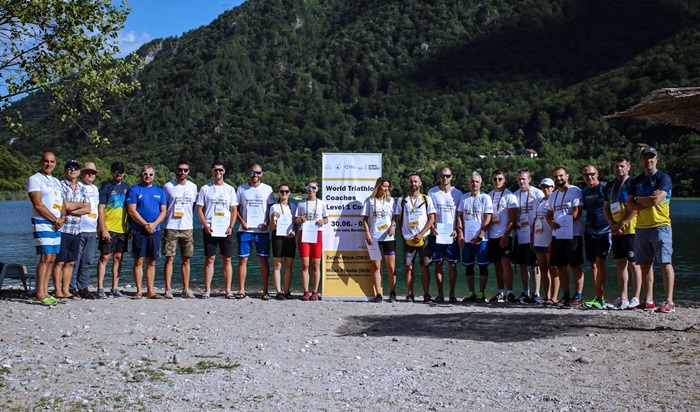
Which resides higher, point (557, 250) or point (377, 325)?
point (557, 250)

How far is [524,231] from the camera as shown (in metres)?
10.2

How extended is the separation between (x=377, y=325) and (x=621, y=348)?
2.95m

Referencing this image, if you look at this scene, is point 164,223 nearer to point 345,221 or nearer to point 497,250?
point 345,221

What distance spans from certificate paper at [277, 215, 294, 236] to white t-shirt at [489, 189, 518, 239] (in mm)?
3210

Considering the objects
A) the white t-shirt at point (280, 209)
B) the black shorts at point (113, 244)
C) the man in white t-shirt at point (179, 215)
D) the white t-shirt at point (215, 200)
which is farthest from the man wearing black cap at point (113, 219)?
the white t-shirt at point (280, 209)

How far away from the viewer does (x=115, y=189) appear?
10.2 meters

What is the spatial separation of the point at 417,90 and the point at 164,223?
13493cm

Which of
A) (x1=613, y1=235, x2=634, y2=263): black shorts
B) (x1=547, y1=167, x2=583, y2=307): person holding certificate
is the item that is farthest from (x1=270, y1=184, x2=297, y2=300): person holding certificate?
(x1=613, y1=235, x2=634, y2=263): black shorts

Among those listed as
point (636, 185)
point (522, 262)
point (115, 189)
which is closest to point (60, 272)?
point (115, 189)

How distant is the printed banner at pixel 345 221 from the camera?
1076 cm

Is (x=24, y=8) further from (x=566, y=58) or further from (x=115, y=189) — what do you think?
(x=566, y=58)

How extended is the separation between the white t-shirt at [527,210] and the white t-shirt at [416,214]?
1368 millimetres

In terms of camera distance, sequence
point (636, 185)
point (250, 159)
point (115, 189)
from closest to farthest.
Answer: point (636, 185) → point (115, 189) → point (250, 159)

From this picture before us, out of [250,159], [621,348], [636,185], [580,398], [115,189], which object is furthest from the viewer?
[250,159]
